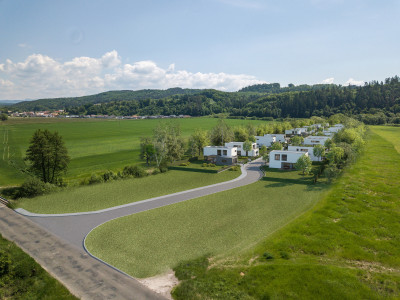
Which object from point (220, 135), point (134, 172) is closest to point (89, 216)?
point (134, 172)

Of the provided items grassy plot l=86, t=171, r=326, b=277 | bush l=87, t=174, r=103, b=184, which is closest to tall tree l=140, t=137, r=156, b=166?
bush l=87, t=174, r=103, b=184

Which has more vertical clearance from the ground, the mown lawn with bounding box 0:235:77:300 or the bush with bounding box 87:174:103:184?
the bush with bounding box 87:174:103:184

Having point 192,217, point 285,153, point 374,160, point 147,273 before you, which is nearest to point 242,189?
point 192,217

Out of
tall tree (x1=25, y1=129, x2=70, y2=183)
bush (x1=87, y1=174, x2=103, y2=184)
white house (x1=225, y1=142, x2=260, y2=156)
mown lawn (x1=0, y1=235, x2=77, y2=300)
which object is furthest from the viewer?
white house (x1=225, y1=142, x2=260, y2=156)

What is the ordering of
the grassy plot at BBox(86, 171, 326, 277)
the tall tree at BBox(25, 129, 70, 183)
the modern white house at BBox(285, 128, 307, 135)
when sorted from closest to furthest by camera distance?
the grassy plot at BBox(86, 171, 326, 277), the tall tree at BBox(25, 129, 70, 183), the modern white house at BBox(285, 128, 307, 135)

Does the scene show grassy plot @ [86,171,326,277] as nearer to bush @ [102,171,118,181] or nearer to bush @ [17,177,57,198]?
bush @ [17,177,57,198]

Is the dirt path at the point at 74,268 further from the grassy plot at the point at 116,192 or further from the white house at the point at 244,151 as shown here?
the white house at the point at 244,151
